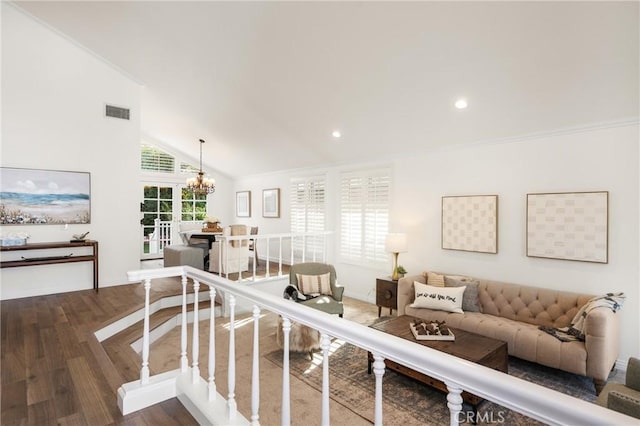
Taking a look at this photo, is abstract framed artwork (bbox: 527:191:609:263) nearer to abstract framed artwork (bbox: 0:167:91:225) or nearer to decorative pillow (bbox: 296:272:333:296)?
decorative pillow (bbox: 296:272:333:296)

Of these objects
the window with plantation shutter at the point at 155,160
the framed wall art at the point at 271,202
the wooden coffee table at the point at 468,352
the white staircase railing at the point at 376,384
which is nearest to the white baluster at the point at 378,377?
the white staircase railing at the point at 376,384

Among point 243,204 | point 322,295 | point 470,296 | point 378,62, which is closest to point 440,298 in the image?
point 470,296

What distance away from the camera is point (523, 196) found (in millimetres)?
4016

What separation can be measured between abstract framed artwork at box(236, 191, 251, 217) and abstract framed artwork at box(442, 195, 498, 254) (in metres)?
5.75

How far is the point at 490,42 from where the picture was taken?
9.78 ft

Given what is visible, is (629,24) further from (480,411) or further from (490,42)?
(480,411)

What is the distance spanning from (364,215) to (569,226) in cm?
294

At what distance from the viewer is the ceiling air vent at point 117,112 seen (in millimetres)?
5210

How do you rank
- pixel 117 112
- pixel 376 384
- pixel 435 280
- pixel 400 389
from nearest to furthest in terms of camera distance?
pixel 376 384
pixel 400 389
pixel 435 280
pixel 117 112

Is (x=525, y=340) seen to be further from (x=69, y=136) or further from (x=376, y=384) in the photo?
(x=69, y=136)

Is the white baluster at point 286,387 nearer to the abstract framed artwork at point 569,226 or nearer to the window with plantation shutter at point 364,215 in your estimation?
the abstract framed artwork at point 569,226

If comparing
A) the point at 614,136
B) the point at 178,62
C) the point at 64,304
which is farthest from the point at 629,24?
the point at 64,304

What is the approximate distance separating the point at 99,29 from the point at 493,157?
5394 millimetres

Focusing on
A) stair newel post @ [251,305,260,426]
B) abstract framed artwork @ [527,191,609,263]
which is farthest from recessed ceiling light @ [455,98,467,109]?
stair newel post @ [251,305,260,426]
